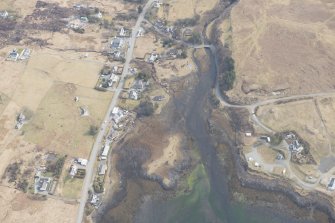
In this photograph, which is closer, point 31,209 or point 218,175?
point 31,209

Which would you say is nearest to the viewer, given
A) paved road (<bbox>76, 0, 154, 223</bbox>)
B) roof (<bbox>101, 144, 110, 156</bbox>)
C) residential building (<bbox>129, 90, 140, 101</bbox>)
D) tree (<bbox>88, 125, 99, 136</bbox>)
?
paved road (<bbox>76, 0, 154, 223</bbox>)

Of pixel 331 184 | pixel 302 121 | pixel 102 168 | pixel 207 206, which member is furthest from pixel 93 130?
pixel 331 184

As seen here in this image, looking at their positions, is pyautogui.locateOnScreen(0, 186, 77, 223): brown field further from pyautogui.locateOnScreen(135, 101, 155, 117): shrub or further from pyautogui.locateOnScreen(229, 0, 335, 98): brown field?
pyautogui.locateOnScreen(229, 0, 335, 98): brown field

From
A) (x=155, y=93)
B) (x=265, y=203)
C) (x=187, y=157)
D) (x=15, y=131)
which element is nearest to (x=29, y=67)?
Answer: (x=15, y=131)

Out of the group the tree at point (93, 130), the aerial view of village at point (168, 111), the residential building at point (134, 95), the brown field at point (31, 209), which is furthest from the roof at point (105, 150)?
the residential building at point (134, 95)

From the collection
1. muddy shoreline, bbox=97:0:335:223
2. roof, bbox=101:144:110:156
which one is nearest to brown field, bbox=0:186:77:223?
muddy shoreline, bbox=97:0:335:223

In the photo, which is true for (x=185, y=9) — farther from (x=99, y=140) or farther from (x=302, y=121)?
(x=99, y=140)
